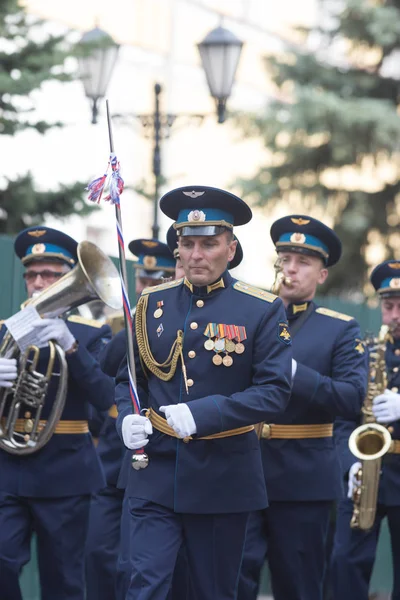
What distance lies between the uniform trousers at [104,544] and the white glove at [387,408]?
5.55 ft

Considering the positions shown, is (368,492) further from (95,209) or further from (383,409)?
(95,209)

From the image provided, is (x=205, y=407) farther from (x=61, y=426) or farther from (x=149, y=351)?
(x=61, y=426)

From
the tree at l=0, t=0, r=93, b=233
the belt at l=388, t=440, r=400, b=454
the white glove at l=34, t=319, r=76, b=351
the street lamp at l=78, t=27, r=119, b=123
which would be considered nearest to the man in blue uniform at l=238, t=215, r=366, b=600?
the belt at l=388, t=440, r=400, b=454

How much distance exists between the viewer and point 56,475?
24.0 ft

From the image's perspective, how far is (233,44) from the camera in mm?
12273

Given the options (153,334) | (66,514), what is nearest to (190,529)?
(153,334)

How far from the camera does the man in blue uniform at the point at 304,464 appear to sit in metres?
7.41

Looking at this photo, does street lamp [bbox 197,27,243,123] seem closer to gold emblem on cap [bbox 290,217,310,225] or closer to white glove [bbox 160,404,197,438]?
gold emblem on cap [bbox 290,217,310,225]

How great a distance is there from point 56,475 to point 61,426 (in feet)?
0.96

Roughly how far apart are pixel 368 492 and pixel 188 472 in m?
2.44

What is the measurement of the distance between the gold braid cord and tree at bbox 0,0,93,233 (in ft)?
21.0

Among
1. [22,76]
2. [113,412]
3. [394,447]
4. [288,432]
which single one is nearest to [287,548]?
[288,432]

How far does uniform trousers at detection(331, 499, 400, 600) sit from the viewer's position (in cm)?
810

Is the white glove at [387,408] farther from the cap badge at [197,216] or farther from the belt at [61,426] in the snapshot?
the cap badge at [197,216]
